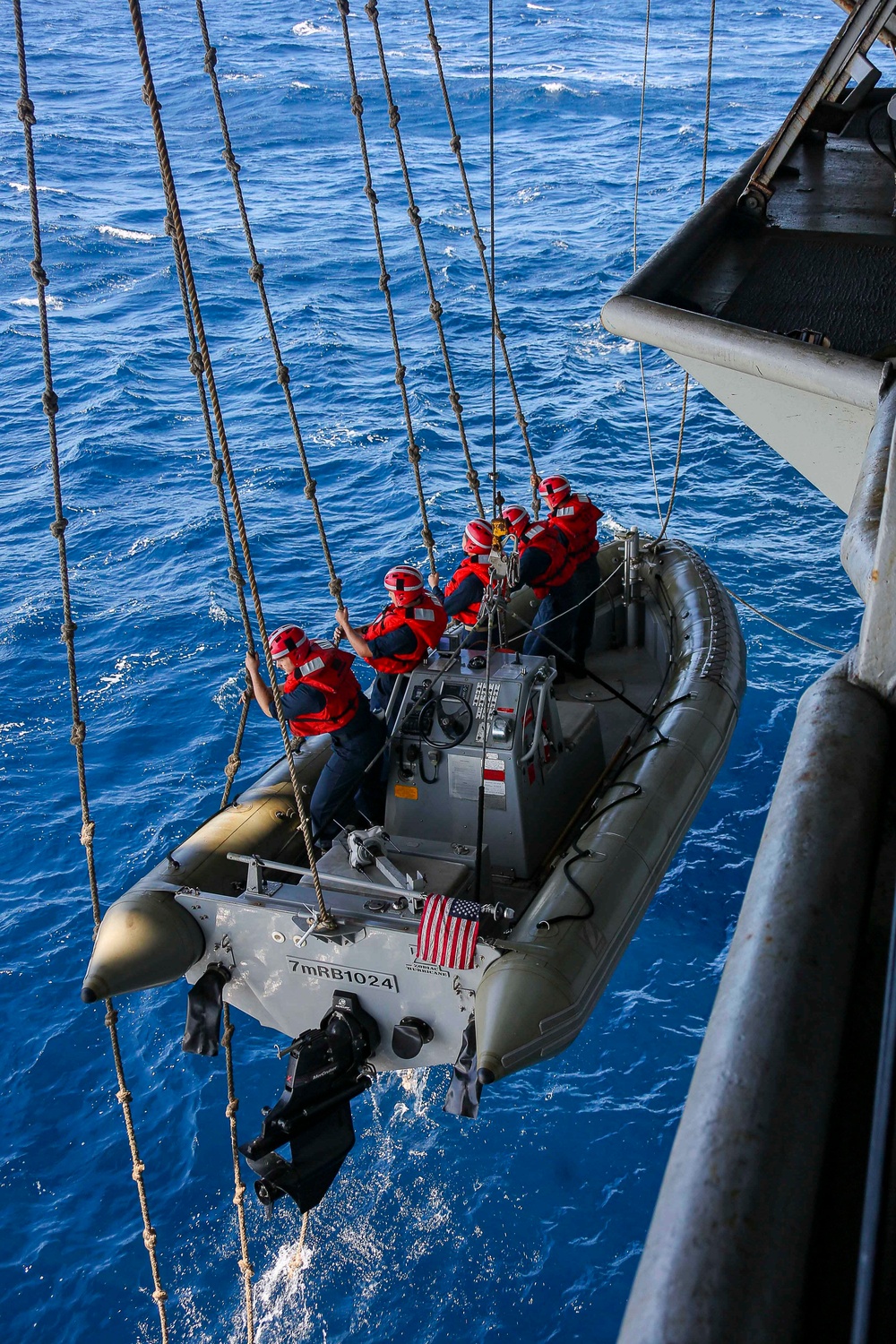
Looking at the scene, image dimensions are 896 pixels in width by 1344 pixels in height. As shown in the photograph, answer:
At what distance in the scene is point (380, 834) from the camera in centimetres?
575

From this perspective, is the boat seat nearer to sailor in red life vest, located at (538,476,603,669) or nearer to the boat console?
the boat console

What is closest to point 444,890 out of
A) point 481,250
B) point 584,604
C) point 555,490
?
point 555,490

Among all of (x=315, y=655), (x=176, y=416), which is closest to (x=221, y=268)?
(x=176, y=416)

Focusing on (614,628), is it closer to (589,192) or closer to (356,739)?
(356,739)

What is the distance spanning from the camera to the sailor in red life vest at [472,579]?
278 inches

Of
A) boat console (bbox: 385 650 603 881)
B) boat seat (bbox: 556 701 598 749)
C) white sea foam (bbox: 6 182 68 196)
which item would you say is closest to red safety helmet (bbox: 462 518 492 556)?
boat console (bbox: 385 650 603 881)

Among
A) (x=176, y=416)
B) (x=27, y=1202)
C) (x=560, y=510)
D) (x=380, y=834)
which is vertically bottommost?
(x=27, y=1202)

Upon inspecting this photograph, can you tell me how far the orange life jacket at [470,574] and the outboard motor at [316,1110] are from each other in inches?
106

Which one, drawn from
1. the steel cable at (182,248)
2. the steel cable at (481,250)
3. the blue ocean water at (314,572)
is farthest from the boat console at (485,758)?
the steel cable at (481,250)

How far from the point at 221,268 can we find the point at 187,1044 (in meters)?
16.6

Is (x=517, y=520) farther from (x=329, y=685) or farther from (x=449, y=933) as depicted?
(x=449, y=933)

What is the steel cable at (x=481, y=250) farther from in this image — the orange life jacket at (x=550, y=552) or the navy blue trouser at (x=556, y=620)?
the navy blue trouser at (x=556, y=620)

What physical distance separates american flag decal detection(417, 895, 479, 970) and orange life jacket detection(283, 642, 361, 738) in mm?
1358

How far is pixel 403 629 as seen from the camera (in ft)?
20.8
